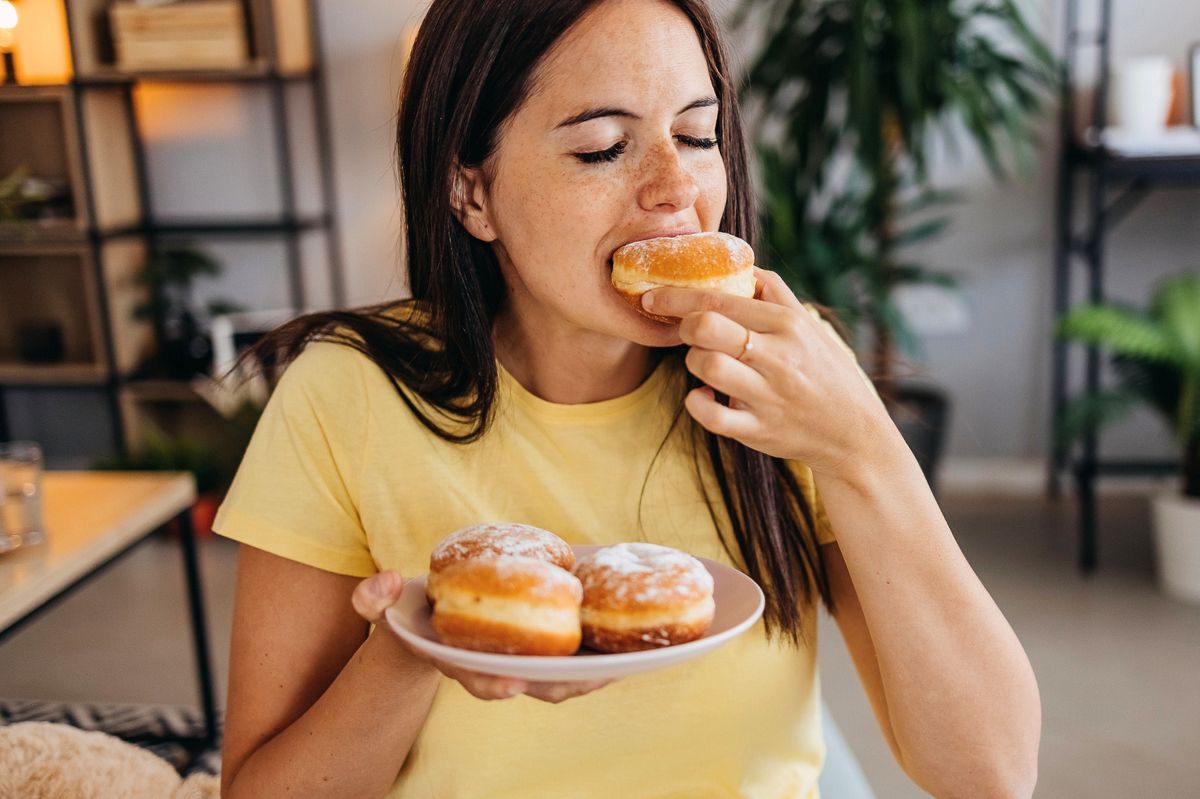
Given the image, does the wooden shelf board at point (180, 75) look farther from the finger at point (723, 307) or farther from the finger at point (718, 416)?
the finger at point (718, 416)

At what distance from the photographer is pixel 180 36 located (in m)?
3.80

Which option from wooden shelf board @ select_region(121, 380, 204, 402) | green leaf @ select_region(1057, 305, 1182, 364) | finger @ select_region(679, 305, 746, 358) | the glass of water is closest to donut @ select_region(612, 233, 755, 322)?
finger @ select_region(679, 305, 746, 358)

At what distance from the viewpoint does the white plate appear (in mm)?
734

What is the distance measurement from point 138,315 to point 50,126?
86 cm

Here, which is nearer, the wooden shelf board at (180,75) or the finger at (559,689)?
the finger at (559,689)

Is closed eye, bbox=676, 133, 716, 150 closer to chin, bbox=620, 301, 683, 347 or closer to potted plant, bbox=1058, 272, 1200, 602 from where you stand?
chin, bbox=620, 301, 683, 347

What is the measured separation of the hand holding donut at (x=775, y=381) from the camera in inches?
33.8

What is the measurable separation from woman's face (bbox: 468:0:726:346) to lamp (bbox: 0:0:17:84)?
3.66m

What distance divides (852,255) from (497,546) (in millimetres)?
2791

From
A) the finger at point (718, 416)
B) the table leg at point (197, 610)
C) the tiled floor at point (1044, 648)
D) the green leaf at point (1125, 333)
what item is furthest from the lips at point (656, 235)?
the green leaf at point (1125, 333)

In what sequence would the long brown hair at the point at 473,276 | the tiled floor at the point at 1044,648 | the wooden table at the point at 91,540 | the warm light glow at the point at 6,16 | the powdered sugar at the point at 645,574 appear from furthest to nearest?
the warm light glow at the point at 6,16, the tiled floor at the point at 1044,648, the wooden table at the point at 91,540, the long brown hair at the point at 473,276, the powdered sugar at the point at 645,574

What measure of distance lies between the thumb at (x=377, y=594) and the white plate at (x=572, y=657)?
0.03 ft

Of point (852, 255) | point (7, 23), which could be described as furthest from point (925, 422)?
point (7, 23)

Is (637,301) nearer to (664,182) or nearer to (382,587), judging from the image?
(664,182)
